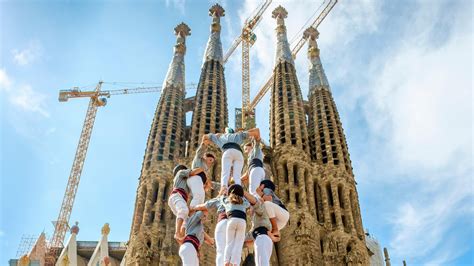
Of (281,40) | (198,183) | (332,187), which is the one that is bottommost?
(198,183)

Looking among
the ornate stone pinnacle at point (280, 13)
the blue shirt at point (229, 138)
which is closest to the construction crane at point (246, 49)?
the ornate stone pinnacle at point (280, 13)

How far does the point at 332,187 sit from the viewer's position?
116 ft

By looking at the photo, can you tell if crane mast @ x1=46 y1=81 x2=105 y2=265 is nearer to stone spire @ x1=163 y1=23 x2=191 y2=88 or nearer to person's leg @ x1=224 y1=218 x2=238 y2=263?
stone spire @ x1=163 y1=23 x2=191 y2=88

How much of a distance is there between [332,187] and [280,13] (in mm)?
23897

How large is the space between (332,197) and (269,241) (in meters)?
24.7

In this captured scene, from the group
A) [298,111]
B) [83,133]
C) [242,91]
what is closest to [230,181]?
[298,111]

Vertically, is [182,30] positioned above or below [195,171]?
above

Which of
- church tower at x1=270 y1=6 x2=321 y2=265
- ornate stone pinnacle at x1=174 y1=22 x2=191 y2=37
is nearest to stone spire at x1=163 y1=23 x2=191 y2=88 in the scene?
ornate stone pinnacle at x1=174 y1=22 x2=191 y2=37

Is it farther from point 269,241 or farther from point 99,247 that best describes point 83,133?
point 269,241

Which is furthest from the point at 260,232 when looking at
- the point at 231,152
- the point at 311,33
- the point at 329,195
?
the point at 311,33

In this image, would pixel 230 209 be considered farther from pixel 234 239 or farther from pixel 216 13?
pixel 216 13

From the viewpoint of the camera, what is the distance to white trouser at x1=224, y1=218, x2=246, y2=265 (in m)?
10.6

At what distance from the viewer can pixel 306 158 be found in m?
36.8

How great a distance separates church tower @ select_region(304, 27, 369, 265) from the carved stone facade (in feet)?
0.21
